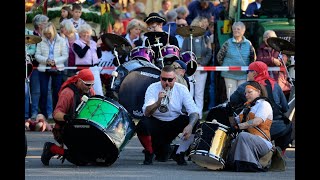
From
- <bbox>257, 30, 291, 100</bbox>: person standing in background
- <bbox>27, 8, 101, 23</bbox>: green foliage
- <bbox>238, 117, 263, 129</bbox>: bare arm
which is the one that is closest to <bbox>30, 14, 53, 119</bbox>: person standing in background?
<bbox>27, 8, 101, 23</bbox>: green foliage

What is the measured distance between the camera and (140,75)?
728 inches

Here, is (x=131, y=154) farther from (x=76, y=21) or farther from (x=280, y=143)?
(x=76, y=21)

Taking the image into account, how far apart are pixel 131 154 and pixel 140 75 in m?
1.97

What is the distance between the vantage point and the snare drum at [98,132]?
14523 mm

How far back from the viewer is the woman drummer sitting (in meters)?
14.2

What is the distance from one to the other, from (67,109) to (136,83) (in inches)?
147

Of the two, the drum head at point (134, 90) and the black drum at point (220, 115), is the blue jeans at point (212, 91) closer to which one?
the drum head at point (134, 90)


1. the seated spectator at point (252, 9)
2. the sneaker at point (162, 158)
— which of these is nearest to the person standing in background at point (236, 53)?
the seated spectator at point (252, 9)

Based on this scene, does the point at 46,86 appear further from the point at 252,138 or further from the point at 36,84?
the point at 252,138

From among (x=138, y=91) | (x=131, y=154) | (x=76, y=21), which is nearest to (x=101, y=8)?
(x=76, y=21)

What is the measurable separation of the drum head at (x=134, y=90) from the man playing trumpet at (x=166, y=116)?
116 inches

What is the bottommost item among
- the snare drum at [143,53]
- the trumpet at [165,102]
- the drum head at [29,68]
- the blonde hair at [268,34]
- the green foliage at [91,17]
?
the drum head at [29,68]

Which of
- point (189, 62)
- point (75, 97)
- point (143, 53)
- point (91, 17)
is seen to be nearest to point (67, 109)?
point (75, 97)

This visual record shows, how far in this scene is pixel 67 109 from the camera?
15.1 meters
